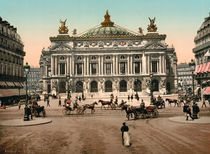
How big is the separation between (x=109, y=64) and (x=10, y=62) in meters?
42.5

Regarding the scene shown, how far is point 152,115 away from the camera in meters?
27.1

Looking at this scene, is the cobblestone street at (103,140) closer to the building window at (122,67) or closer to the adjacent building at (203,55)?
the adjacent building at (203,55)

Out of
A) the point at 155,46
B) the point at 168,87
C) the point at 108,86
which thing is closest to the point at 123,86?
the point at 108,86

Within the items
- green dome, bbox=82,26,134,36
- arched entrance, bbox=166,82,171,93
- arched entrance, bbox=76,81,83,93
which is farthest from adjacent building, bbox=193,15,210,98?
green dome, bbox=82,26,134,36

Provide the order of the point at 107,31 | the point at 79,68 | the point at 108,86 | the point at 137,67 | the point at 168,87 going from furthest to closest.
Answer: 1. the point at 107,31
2. the point at 168,87
3. the point at 137,67
4. the point at 79,68
5. the point at 108,86

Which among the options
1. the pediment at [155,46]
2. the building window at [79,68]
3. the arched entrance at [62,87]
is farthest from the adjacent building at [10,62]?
the pediment at [155,46]

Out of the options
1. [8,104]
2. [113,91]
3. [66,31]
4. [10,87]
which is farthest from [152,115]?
[66,31]

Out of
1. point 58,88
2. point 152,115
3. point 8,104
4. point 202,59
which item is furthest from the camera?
point 58,88

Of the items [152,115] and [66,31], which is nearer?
[152,115]

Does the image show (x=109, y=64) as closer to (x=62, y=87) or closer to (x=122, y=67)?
(x=122, y=67)

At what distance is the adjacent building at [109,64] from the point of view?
90.6 m

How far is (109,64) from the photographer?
93.4 m

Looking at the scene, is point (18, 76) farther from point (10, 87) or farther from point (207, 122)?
point (207, 122)

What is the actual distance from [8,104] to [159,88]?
56.7 meters
